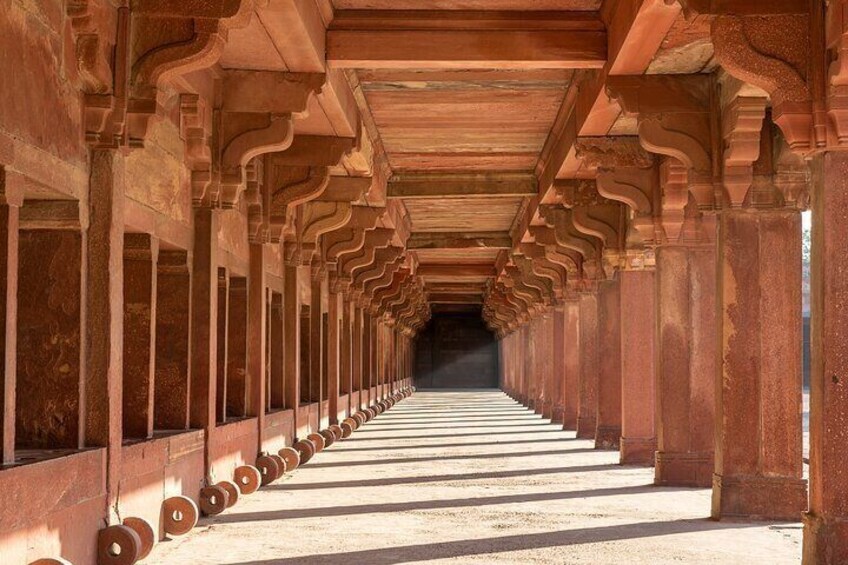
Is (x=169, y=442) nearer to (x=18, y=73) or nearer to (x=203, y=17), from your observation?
(x=203, y=17)

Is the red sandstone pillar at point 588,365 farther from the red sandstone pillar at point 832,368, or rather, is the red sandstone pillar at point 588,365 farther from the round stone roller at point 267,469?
the red sandstone pillar at point 832,368

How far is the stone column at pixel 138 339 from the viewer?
30.0 ft

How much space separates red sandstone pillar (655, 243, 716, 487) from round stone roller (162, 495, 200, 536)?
5.47 metres

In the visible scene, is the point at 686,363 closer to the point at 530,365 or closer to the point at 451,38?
the point at 451,38

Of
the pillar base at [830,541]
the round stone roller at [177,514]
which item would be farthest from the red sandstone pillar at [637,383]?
the pillar base at [830,541]

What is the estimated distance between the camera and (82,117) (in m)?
7.15

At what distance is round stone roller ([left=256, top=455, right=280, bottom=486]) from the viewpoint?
1298 cm

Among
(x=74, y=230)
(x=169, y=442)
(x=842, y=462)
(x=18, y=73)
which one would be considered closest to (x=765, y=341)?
(x=842, y=462)

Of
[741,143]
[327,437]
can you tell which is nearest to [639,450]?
[327,437]

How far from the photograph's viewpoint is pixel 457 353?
5931 centimetres

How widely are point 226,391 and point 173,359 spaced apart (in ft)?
9.01

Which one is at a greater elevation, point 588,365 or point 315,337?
point 315,337

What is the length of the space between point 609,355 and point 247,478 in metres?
7.33

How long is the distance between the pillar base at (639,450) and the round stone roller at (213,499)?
6.51 meters
